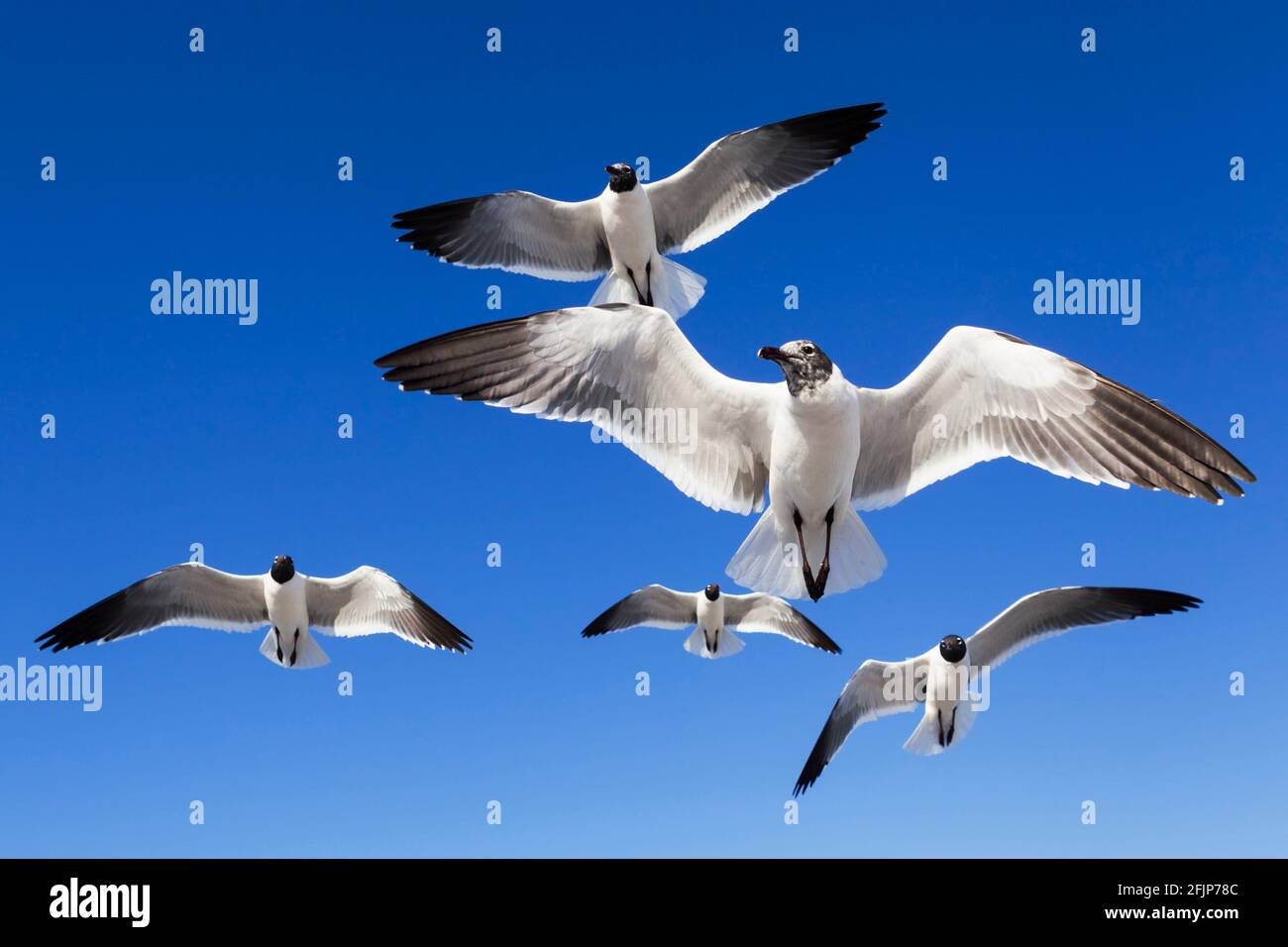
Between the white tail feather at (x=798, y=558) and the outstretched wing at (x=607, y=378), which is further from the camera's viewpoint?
the white tail feather at (x=798, y=558)

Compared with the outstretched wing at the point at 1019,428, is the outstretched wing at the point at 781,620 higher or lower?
lower

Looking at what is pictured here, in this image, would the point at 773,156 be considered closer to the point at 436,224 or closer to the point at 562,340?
the point at 436,224

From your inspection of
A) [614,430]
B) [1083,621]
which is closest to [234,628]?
[614,430]

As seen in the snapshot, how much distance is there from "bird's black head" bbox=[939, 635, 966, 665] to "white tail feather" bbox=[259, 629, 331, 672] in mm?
4463

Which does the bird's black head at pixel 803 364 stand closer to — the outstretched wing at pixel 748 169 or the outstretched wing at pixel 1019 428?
the outstretched wing at pixel 1019 428

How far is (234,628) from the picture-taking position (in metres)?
9.20

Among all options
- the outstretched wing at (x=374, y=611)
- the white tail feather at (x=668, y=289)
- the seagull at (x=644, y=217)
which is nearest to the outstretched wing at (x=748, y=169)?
the seagull at (x=644, y=217)

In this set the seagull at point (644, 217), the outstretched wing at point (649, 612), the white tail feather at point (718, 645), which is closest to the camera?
the seagull at point (644, 217)

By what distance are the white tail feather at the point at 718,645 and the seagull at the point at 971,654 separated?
2.91 m

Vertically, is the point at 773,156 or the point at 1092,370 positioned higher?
the point at 773,156

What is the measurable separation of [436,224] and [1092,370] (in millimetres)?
4589

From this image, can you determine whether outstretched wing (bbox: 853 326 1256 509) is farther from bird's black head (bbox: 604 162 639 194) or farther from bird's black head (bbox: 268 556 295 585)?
bird's black head (bbox: 268 556 295 585)

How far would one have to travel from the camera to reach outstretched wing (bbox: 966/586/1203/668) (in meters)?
8.08

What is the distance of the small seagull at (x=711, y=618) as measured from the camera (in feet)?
36.7
